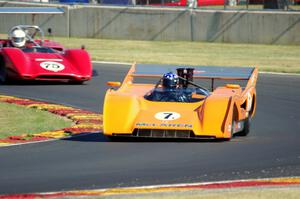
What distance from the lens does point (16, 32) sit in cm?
2286

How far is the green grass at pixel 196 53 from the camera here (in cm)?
2770

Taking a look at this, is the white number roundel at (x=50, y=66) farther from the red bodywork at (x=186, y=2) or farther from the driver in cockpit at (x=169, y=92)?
the red bodywork at (x=186, y=2)

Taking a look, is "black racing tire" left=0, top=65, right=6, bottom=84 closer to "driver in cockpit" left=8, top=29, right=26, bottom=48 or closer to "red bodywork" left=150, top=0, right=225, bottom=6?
"driver in cockpit" left=8, top=29, right=26, bottom=48

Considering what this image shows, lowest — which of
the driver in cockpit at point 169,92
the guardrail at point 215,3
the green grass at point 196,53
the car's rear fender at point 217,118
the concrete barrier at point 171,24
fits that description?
the green grass at point 196,53

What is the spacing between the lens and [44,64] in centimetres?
2136

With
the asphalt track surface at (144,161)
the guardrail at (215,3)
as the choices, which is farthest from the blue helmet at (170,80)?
the guardrail at (215,3)

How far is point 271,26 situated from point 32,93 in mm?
13723

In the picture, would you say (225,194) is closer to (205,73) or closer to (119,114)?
(119,114)

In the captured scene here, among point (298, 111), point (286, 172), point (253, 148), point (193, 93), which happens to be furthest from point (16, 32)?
point (286, 172)

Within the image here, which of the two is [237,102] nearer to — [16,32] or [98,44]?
[16,32]

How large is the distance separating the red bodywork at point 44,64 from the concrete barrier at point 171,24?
1128cm

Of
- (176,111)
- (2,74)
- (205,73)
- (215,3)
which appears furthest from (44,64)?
(215,3)

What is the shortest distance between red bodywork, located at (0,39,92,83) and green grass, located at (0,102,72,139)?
142 inches

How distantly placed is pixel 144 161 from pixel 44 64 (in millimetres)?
10391
